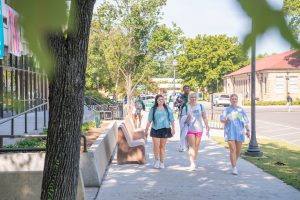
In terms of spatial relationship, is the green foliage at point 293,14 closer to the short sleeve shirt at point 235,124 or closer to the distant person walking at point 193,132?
the short sleeve shirt at point 235,124

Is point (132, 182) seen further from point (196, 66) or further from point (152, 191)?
point (196, 66)

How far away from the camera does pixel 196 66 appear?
1.69 m

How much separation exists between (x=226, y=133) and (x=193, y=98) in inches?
47.7

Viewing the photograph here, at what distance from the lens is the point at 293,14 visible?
3.37ft

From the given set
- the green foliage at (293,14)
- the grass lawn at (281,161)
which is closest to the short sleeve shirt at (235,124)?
the grass lawn at (281,161)

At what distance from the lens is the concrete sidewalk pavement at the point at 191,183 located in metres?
7.39

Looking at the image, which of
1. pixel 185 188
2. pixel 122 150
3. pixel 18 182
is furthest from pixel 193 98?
pixel 18 182

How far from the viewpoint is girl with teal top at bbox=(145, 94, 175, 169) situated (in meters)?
10.1

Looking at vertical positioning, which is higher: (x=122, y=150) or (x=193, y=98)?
(x=193, y=98)

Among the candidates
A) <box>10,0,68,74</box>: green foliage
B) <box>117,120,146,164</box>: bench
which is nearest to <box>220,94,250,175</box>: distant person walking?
<box>117,120,146,164</box>: bench

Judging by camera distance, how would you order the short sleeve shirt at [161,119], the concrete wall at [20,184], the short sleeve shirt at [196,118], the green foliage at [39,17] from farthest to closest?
1. the short sleeve shirt at [161,119]
2. the short sleeve shirt at [196,118]
3. the concrete wall at [20,184]
4. the green foliage at [39,17]

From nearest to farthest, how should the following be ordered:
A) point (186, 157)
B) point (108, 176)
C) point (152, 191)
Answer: point (152, 191), point (108, 176), point (186, 157)

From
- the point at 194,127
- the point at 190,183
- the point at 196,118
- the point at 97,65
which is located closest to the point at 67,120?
the point at 190,183

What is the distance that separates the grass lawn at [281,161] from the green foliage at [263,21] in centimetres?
736
